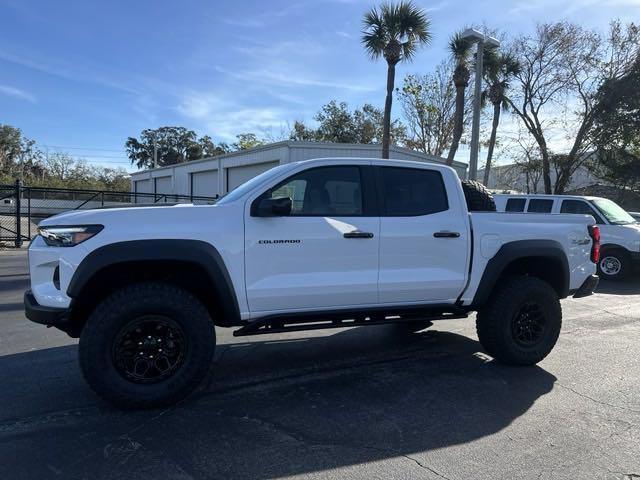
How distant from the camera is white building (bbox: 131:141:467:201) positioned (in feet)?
71.9

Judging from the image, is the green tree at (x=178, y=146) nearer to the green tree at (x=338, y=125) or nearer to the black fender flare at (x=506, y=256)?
the green tree at (x=338, y=125)

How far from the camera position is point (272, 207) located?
12.8 ft

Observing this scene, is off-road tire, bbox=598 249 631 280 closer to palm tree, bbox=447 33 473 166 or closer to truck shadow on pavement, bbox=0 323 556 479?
truck shadow on pavement, bbox=0 323 556 479

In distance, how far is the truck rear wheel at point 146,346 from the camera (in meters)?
3.59

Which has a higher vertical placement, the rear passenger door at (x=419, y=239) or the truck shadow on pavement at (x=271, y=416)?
the rear passenger door at (x=419, y=239)

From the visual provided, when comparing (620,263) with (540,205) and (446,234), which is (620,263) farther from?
(446,234)

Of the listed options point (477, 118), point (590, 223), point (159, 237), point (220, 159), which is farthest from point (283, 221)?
point (220, 159)

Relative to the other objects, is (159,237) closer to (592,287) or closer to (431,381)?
(431,381)

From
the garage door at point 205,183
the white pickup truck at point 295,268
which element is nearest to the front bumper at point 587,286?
the white pickup truck at point 295,268

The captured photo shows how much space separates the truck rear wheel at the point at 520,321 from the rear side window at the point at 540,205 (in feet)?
23.1

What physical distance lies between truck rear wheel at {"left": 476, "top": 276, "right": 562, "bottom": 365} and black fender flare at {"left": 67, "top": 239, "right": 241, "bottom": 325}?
8.24 feet

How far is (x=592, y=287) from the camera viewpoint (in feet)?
17.6

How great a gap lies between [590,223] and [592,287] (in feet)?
2.24

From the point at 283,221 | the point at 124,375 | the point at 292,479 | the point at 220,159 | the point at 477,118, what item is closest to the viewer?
the point at 292,479
